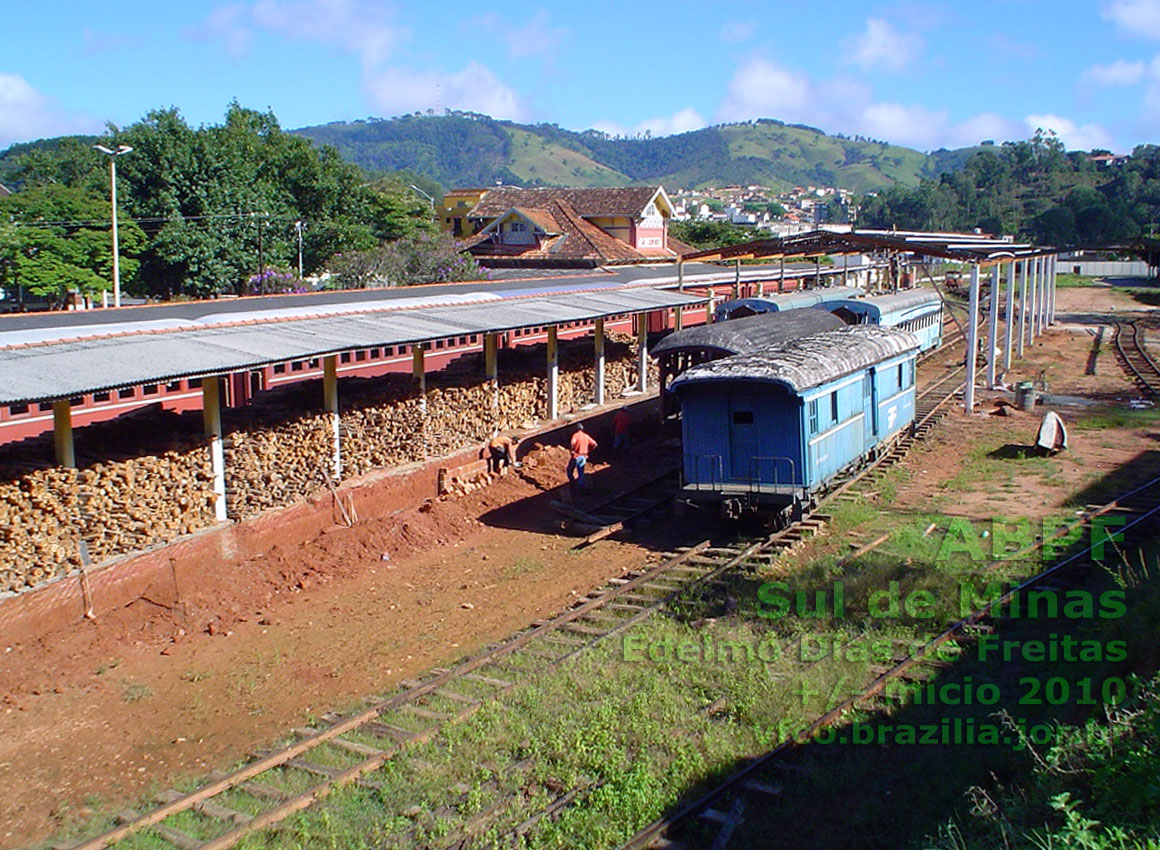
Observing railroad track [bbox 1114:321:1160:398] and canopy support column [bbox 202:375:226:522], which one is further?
railroad track [bbox 1114:321:1160:398]

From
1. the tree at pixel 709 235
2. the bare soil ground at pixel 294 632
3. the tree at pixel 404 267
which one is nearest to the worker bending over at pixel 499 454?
the bare soil ground at pixel 294 632

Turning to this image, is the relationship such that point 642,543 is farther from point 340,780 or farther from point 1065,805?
point 1065,805

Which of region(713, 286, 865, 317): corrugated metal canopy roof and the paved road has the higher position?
the paved road

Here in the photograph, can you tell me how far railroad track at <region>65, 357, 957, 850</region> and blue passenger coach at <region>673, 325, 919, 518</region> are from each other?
91cm

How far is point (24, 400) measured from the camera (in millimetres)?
11023

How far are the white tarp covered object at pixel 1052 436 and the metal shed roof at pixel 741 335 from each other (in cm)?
543

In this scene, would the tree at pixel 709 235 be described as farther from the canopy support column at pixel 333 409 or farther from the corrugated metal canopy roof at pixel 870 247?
the canopy support column at pixel 333 409

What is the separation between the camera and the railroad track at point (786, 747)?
25.0 ft

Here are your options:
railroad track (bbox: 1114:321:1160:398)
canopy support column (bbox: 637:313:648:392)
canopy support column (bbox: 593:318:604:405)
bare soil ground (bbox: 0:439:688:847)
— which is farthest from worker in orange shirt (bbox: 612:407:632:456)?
railroad track (bbox: 1114:321:1160:398)

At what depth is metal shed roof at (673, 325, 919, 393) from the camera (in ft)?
49.3

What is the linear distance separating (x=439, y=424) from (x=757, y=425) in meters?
6.86

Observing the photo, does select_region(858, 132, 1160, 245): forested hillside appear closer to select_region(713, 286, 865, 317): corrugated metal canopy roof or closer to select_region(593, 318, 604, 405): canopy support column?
select_region(713, 286, 865, 317): corrugated metal canopy roof

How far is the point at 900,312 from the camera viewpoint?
1179 inches

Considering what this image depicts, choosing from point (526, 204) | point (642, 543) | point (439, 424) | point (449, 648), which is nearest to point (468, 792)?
point (449, 648)
